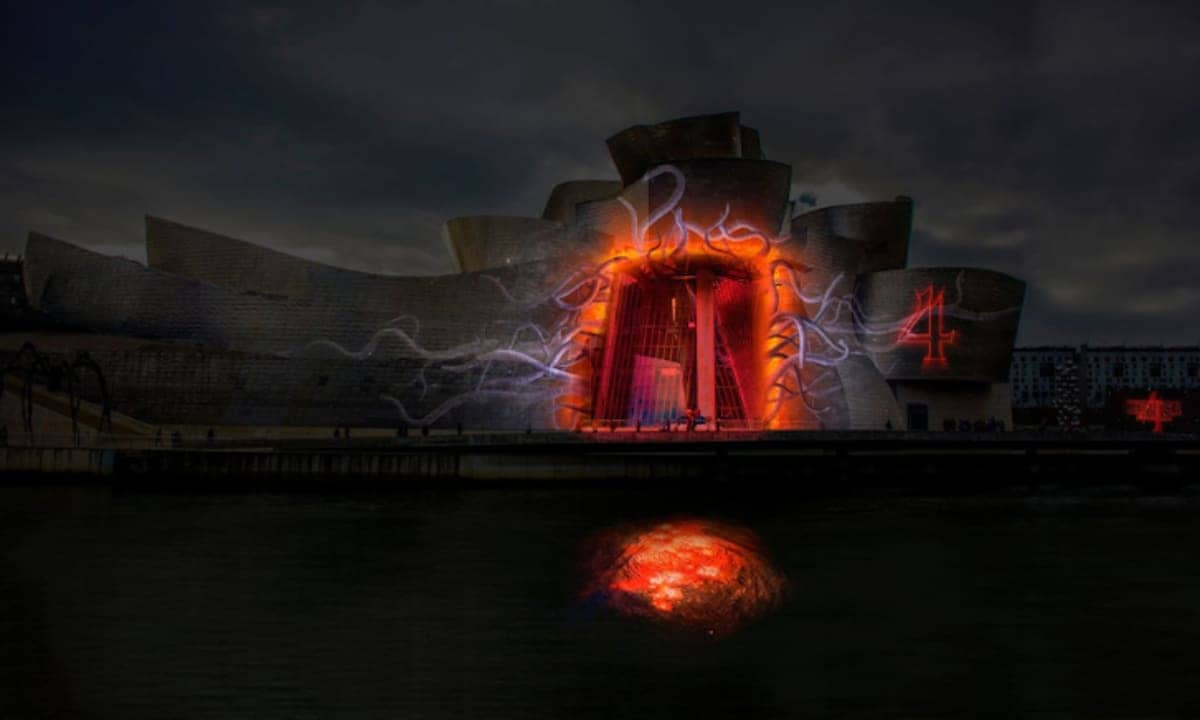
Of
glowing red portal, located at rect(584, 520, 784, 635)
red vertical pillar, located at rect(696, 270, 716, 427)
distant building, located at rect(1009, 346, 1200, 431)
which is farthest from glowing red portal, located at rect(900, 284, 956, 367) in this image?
distant building, located at rect(1009, 346, 1200, 431)

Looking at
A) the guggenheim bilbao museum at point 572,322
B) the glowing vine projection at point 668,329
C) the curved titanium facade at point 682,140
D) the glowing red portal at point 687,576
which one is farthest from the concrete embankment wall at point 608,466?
the curved titanium facade at point 682,140

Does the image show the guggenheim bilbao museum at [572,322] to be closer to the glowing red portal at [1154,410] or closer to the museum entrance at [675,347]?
the museum entrance at [675,347]

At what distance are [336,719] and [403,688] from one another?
26.9 inches

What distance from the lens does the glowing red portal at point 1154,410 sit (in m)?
39.2

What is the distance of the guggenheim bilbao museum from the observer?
84.0 feet

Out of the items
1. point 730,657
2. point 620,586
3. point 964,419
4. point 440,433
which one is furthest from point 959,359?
point 730,657

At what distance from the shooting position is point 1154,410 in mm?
39875

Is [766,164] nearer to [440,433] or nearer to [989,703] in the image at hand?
[440,433]

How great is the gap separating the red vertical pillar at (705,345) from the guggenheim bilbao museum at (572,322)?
67 mm

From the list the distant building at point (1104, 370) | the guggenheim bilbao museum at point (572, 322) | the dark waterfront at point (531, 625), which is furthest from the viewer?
the distant building at point (1104, 370)

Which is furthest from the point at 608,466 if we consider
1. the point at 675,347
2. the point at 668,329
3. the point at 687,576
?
the point at 668,329

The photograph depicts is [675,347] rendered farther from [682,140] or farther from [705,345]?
[682,140]

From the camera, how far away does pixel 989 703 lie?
5.79 meters

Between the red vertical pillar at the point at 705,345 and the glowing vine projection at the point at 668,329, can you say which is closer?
the glowing vine projection at the point at 668,329
